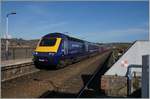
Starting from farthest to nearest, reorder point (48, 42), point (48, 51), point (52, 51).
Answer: point (48, 42), point (48, 51), point (52, 51)

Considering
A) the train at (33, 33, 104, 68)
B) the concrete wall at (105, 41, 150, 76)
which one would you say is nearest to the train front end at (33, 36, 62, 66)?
the train at (33, 33, 104, 68)

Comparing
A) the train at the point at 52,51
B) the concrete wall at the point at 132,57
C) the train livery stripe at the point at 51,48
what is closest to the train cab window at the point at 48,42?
the train at the point at 52,51

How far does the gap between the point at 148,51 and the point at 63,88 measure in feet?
15.2

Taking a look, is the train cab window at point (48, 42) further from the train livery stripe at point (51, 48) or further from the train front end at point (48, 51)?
the train livery stripe at point (51, 48)

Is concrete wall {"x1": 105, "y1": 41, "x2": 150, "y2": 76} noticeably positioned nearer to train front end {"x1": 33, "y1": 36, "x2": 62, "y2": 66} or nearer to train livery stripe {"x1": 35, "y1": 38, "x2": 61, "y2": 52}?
train front end {"x1": 33, "y1": 36, "x2": 62, "y2": 66}

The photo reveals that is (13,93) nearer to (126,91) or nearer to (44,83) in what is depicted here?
(44,83)

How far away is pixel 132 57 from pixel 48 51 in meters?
8.35

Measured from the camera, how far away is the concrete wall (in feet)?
42.9

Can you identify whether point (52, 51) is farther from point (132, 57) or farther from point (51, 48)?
point (132, 57)

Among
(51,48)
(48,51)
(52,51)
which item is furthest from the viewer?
(51,48)

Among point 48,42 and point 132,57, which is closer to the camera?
point 132,57

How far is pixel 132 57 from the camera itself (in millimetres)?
13312

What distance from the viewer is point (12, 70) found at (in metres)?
17.1

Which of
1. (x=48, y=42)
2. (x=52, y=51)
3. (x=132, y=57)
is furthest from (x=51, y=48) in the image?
(x=132, y=57)
